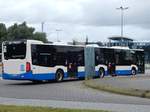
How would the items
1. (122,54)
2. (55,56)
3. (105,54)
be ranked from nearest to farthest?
(55,56)
(105,54)
(122,54)

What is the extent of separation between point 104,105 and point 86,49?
2089 centimetres

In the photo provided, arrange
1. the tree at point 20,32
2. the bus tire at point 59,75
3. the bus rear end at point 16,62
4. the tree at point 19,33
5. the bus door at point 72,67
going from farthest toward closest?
the tree at point 20,32
the tree at point 19,33
the bus door at point 72,67
the bus tire at point 59,75
the bus rear end at point 16,62

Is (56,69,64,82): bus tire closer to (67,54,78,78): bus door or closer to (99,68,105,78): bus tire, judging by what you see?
(67,54,78,78): bus door

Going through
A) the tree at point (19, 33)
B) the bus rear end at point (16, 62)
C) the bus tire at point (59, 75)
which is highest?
the tree at point (19, 33)

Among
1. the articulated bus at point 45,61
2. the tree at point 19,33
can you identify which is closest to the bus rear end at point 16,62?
the articulated bus at point 45,61

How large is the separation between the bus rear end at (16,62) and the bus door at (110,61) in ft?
38.1

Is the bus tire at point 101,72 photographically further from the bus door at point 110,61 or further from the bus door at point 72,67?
the bus door at point 72,67

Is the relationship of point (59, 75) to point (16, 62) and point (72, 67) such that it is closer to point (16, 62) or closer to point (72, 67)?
point (72, 67)

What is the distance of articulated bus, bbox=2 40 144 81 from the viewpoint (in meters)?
33.1

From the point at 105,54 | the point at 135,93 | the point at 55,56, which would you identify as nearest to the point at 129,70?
the point at 105,54

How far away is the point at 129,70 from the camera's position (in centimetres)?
4756

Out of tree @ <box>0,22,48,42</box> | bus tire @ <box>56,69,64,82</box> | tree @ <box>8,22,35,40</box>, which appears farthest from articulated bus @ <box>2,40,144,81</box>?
tree @ <box>8,22,35,40</box>

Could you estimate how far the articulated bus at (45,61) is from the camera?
3312 centimetres

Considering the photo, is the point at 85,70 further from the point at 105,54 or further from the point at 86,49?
the point at 105,54
